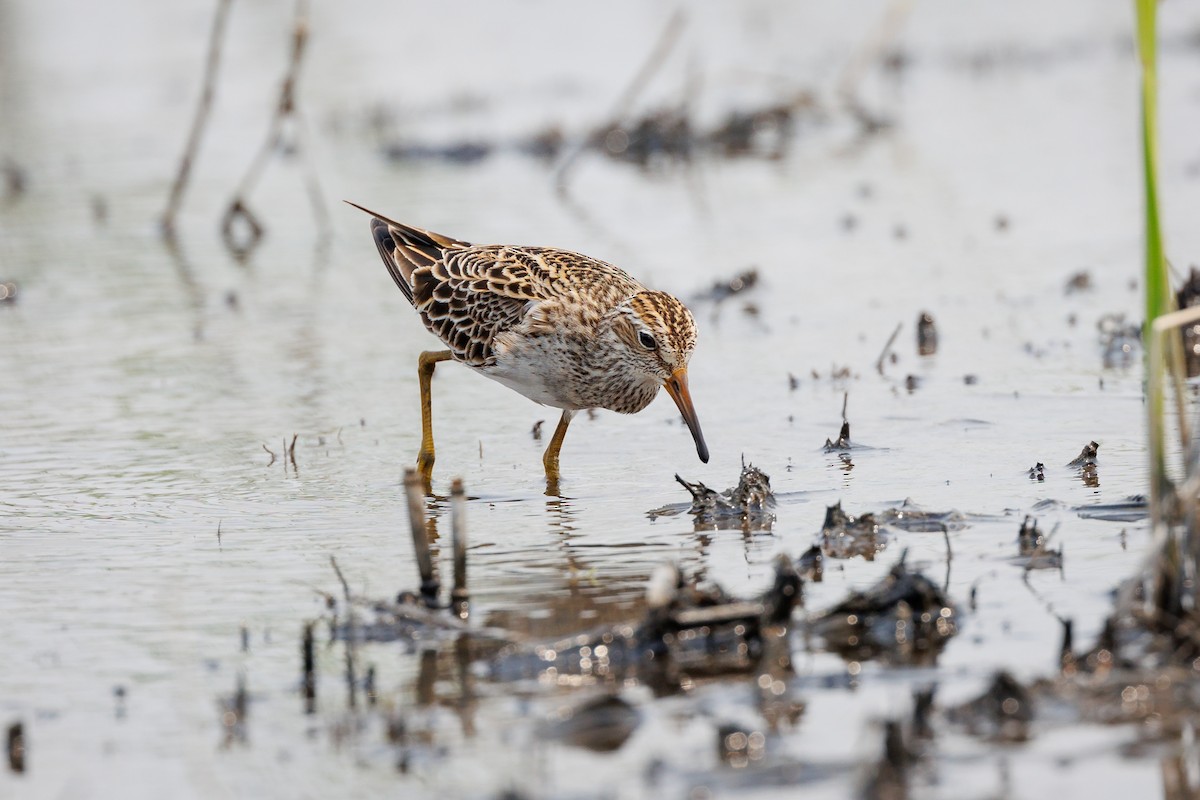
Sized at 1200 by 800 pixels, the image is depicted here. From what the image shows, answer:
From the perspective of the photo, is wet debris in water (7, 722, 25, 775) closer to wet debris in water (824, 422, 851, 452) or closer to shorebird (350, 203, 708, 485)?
shorebird (350, 203, 708, 485)

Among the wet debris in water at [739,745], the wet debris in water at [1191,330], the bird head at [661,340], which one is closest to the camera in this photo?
the wet debris in water at [739,745]

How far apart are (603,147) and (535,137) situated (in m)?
0.76

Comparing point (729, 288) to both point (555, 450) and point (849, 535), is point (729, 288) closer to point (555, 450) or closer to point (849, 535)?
point (555, 450)

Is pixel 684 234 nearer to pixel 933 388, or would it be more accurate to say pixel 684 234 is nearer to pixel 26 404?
pixel 933 388

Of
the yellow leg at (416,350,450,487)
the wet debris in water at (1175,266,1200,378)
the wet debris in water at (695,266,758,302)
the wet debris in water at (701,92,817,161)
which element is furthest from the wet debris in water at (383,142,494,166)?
the wet debris in water at (1175,266,1200,378)

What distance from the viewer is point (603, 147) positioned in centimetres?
1820

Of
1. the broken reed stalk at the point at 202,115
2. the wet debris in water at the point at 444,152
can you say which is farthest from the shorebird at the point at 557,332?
the wet debris in water at the point at 444,152

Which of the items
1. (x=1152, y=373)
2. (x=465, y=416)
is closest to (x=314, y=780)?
(x=1152, y=373)

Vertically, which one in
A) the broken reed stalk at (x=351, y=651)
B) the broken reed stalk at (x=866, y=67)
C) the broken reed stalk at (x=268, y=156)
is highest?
the broken reed stalk at (x=866, y=67)

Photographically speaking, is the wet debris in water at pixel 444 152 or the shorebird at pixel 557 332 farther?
the wet debris in water at pixel 444 152

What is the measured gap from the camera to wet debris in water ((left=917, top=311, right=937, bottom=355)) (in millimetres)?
9953

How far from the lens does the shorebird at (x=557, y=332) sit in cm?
763

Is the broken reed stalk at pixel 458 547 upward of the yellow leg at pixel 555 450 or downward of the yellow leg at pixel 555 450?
downward

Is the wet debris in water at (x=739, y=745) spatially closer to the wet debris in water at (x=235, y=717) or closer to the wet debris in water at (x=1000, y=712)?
the wet debris in water at (x=1000, y=712)
